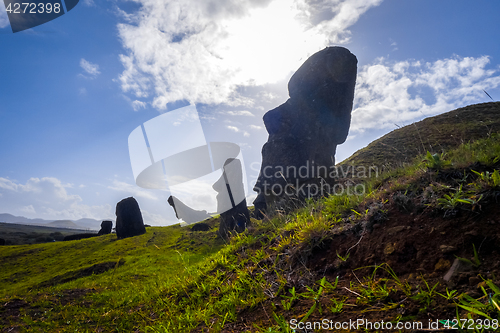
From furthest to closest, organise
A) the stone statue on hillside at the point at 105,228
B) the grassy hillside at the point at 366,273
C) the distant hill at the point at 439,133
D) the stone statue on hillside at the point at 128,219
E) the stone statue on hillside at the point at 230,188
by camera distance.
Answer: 1. the stone statue on hillside at the point at 105,228
2. the stone statue on hillside at the point at 128,219
3. the stone statue on hillside at the point at 230,188
4. the distant hill at the point at 439,133
5. the grassy hillside at the point at 366,273

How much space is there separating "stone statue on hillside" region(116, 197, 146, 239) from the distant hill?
3763cm

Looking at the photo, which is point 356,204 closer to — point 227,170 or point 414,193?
point 414,193

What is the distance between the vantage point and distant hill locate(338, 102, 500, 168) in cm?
2256

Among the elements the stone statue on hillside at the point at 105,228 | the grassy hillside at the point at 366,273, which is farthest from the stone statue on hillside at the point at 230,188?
the stone statue on hillside at the point at 105,228

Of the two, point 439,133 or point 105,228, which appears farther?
point 105,228

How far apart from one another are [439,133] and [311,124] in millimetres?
18310

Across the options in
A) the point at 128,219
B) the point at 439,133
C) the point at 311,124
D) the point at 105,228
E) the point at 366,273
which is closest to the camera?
the point at 366,273

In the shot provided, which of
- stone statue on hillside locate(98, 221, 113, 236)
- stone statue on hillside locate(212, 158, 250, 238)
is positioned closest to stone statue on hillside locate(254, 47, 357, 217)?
stone statue on hillside locate(212, 158, 250, 238)

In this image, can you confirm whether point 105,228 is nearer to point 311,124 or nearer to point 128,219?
point 128,219

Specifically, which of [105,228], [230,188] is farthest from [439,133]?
[105,228]

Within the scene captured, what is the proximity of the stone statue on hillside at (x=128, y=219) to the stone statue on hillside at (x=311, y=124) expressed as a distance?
33.9 m

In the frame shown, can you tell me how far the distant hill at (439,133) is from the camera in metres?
22.6

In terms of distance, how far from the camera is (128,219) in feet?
135

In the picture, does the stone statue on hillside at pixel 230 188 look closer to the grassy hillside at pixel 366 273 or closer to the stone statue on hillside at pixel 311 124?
the stone statue on hillside at pixel 311 124
